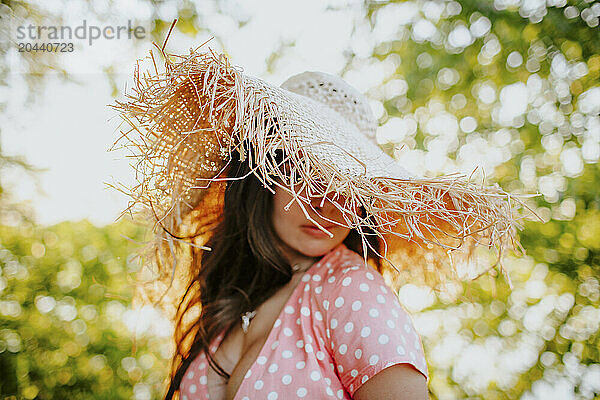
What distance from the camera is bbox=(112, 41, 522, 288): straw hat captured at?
0.81m

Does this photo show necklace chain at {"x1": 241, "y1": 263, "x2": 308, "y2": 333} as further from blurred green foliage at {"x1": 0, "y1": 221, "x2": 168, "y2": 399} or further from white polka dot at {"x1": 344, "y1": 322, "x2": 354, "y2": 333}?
blurred green foliage at {"x1": 0, "y1": 221, "x2": 168, "y2": 399}

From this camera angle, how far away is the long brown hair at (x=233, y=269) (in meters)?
1.09

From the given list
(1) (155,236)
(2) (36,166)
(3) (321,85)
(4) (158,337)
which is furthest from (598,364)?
(2) (36,166)

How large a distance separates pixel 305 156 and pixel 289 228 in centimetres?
27

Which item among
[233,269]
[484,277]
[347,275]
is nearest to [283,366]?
[347,275]

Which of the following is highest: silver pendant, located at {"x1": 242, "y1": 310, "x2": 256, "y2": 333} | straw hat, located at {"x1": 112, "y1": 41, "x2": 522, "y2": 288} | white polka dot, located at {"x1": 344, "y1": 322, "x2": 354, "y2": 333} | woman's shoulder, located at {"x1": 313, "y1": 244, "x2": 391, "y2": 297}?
straw hat, located at {"x1": 112, "y1": 41, "x2": 522, "y2": 288}

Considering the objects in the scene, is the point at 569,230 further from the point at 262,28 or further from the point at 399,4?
the point at 262,28

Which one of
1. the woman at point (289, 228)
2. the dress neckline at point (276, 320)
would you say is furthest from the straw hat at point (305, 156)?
the dress neckline at point (276, 320)

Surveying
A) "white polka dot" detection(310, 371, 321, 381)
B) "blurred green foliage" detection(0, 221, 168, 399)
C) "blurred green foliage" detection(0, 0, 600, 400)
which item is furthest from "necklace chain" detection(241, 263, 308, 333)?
"blurred green foliage" detection(0, 221, 168, 399)

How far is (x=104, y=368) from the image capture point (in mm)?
2029

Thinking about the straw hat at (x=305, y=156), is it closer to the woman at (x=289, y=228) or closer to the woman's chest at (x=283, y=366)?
the woman at (x=289, y=228)

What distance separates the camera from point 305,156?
807 millimetres

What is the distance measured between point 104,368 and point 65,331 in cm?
20

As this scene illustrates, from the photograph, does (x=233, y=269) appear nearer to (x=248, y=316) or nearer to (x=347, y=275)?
(x=248, y=316)
